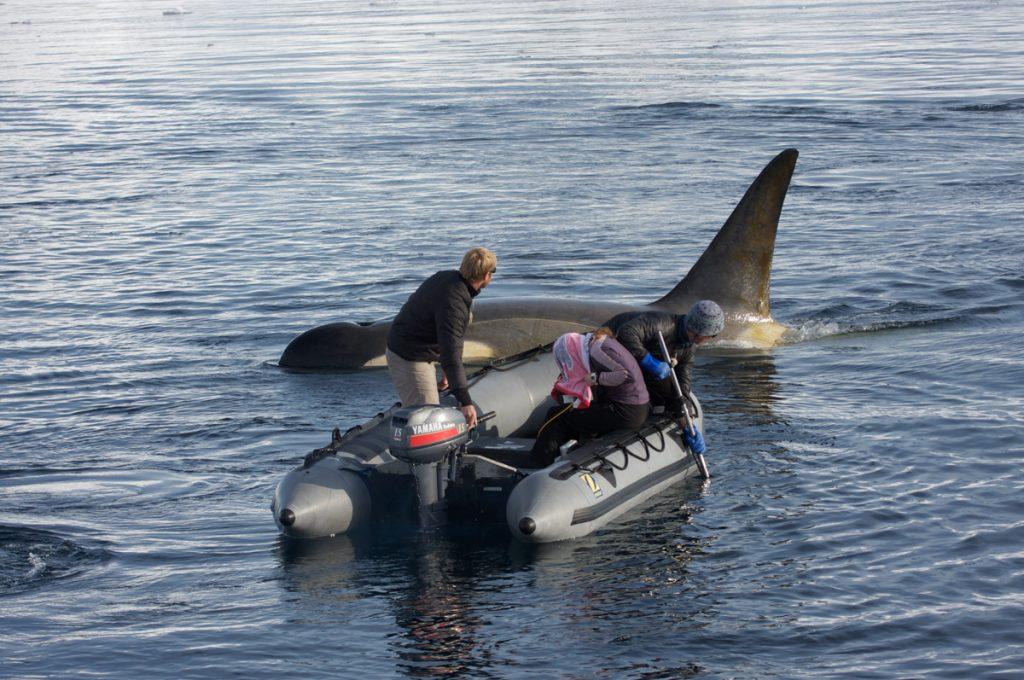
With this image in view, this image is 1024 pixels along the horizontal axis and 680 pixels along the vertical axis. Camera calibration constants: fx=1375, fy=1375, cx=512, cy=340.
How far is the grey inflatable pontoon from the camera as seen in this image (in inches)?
448

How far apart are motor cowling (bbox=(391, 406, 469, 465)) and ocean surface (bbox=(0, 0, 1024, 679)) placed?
885 millimetres

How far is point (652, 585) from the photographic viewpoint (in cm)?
1095

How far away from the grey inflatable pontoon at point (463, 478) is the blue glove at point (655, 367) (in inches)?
21.9

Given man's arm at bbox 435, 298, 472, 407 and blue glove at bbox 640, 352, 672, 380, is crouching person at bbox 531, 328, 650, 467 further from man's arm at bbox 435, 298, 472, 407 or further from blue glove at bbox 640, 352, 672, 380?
man's arm at bbox 435, 298, 472, 407

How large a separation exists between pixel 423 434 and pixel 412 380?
1232mm

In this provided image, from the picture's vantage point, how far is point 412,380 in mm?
12453

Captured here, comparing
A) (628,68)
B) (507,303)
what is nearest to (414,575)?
(507,303)

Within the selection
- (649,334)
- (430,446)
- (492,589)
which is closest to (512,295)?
(649,334)

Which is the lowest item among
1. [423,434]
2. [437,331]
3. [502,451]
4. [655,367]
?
[502,451]

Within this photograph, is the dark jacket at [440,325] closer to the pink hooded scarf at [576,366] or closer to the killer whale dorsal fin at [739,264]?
the pink hooded scarf at [576,366]

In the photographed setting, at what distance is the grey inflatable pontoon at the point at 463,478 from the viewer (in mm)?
11391

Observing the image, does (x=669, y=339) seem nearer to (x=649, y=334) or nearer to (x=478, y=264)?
(x=649, y=334)

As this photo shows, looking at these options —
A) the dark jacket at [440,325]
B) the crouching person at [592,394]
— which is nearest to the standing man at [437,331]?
the dark jacket at [440,325]

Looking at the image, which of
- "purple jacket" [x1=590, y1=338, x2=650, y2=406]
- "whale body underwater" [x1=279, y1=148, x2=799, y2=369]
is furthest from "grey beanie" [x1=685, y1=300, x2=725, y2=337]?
"whale body underwater" [x1=279, y1=148, x2=799, y2=369]
